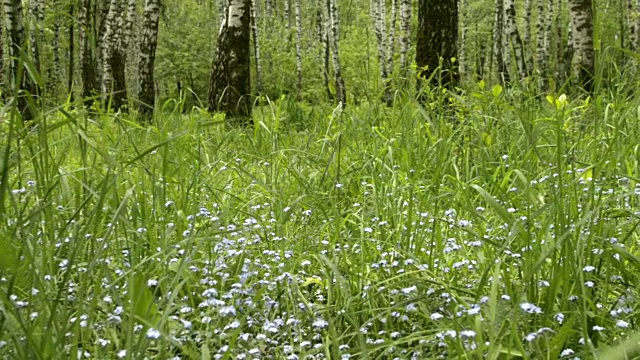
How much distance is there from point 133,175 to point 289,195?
108cm

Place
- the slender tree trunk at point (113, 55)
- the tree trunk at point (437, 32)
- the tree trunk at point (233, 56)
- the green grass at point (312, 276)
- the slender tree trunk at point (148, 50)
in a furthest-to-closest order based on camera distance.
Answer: the slender tree trunk at point (113, 55) < the slender tree trunk at point (148, 50) < the tree trunk at point (233, 56) < the tree trunk at point (437, 32) < the green grass at point (312, 276)

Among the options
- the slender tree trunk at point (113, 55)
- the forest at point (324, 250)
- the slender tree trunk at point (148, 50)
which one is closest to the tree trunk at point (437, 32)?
the forest at point (324, 250)

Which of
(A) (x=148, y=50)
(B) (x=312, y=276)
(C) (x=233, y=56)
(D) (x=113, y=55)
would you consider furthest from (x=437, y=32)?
(D) (x=113, y=55)

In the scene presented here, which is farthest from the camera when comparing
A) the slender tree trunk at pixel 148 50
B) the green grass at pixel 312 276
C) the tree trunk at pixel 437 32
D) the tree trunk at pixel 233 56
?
the slender tree trunk at pixel 148 50

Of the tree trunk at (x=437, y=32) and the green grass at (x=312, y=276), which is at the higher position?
the tree trunk at (x=437, y=32)

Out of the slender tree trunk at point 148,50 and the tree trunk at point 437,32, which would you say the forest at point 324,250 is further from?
the slender tree trunk at point 148,50

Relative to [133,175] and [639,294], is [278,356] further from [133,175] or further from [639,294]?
[133,175]

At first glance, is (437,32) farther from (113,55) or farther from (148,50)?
(113,55)

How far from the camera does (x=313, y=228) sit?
2.76 m

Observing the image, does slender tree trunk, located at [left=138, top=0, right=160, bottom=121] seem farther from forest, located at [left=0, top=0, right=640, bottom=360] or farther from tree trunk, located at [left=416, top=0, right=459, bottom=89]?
forest, located at [left=0, top=0, right=640, bottom=360]

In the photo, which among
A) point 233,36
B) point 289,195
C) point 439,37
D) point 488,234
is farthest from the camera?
point 233,36

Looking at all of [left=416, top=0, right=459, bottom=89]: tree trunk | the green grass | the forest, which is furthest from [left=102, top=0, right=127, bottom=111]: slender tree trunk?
the green grass

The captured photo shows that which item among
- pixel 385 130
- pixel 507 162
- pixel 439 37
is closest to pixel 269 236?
pixel 507 162

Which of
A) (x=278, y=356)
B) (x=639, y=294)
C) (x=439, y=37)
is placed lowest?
(x=278, y=356)
